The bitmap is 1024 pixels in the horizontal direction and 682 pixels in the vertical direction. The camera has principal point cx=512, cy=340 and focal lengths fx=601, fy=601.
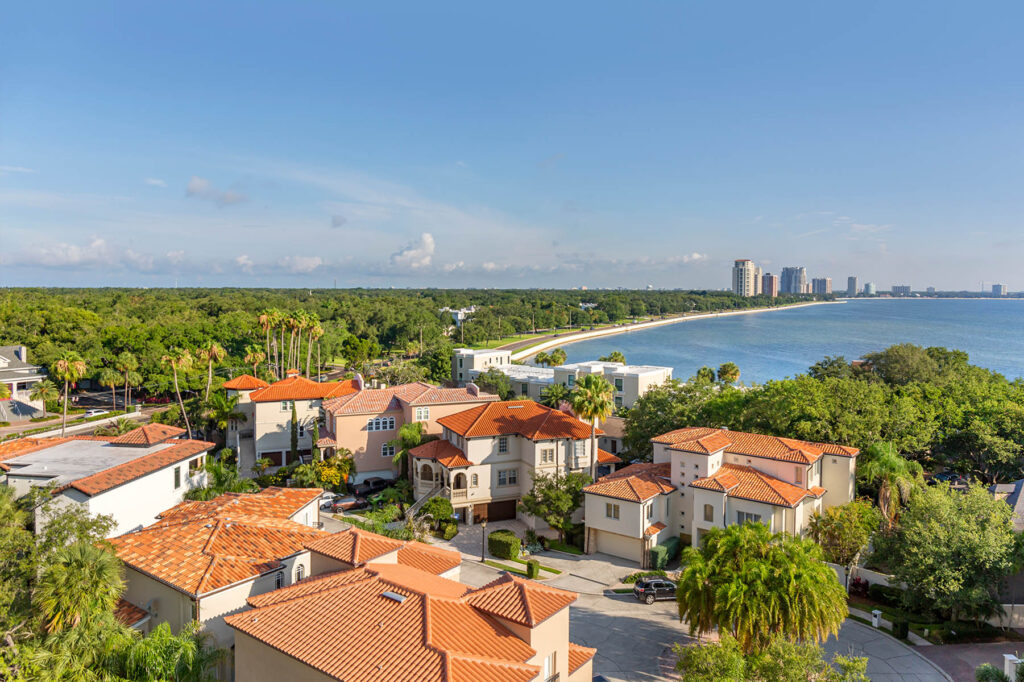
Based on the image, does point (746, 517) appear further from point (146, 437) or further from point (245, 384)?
point (245, 384)

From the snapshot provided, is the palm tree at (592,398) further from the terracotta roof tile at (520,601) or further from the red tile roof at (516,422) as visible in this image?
the terracotta roof tile at (520,601)

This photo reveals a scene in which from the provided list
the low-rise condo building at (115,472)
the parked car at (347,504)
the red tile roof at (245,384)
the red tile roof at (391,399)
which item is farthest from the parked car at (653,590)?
the red tile roof at (245,384)

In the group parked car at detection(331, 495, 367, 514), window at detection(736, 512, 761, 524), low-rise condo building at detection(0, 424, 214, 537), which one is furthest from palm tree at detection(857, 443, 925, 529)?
low-rise condo building at detection(0, 424, 214, 537)

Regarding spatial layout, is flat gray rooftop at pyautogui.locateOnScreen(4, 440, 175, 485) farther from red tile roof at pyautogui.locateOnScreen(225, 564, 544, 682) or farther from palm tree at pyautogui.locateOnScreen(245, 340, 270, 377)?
palm tree at pyautogui.locateOnScreen(245, 340, 270, 377)

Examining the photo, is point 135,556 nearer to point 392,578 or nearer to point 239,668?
point 239,668

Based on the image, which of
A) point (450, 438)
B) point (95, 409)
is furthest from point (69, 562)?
point (95, 409)

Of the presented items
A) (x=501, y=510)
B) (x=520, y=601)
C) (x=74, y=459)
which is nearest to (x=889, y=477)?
(x=501, y=510)

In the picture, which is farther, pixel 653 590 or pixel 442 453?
pixel 442 453
